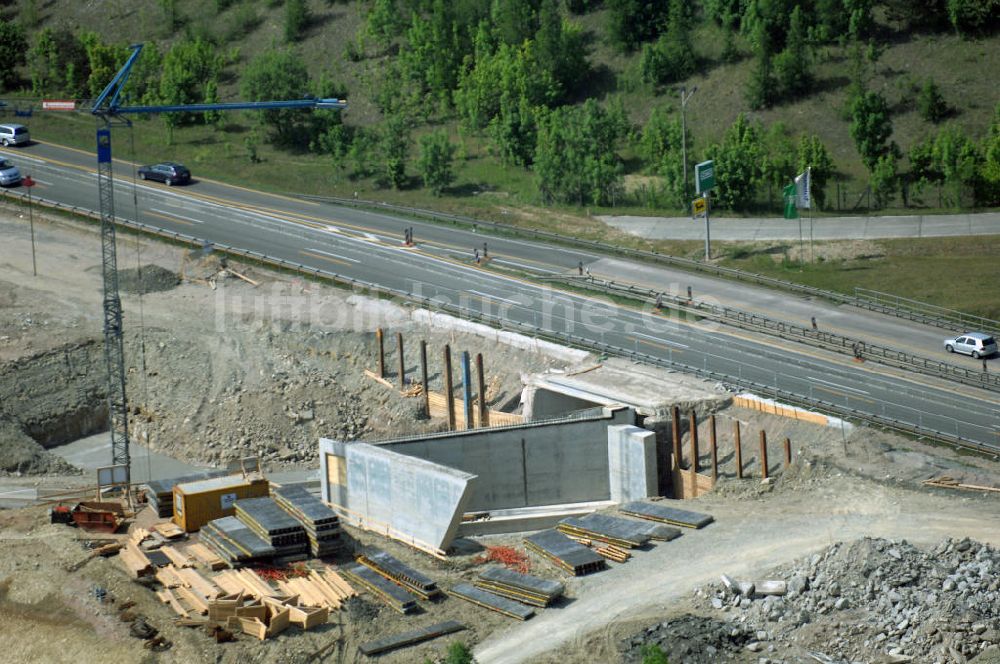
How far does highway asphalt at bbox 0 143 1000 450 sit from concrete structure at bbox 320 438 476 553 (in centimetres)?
1505

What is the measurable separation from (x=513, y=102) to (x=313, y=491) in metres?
42.8

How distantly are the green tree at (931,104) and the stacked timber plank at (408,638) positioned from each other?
5836 cm

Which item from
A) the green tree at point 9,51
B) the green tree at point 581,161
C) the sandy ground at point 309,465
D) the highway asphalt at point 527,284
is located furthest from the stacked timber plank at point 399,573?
the green tree at point 9,51

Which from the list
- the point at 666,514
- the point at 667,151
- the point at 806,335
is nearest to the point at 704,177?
the point at 667,151

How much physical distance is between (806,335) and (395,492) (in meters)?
21.8

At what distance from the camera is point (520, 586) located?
151ft

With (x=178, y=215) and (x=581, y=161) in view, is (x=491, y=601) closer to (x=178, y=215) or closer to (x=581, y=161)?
(x=581, y=161)

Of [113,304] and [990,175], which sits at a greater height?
[990,175]

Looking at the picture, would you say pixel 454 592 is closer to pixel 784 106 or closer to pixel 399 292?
pixel 399 292

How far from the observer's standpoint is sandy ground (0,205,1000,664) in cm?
4419

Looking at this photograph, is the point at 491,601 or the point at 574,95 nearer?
the point at 491,601

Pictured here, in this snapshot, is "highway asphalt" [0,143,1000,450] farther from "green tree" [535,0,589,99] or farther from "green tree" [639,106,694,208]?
"green tree" [535,0,589,99]

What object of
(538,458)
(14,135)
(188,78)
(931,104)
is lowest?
(538,458)

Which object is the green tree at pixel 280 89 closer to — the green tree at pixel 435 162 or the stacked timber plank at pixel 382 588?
the green tree at pixel 435 162
